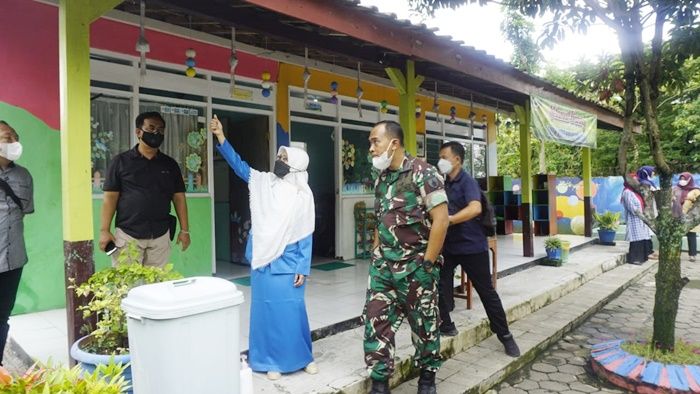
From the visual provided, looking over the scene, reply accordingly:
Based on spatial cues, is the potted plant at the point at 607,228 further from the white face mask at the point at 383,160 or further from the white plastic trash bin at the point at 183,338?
the white plastic trash bin at the point at 183,338

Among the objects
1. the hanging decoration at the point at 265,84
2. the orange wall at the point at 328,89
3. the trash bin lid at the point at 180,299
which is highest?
the orange wall at the point at 328,89

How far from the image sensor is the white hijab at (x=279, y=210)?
3.17 metres

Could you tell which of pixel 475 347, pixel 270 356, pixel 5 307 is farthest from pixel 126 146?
pixel 475 347

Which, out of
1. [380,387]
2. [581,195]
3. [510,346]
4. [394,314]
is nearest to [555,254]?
[510,346]

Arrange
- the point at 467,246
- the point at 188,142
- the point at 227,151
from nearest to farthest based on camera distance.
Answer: the point at 227,151
the point at 467,246
the point at 188,142

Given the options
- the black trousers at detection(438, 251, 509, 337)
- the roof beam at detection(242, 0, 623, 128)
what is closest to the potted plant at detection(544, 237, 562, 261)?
the roof beam at detection(242, 0, 623, 128)

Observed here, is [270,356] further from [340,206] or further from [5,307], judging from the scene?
[340,206]

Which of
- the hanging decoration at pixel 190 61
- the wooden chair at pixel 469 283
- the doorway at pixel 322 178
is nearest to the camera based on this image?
the wooden chair at pixel 469 283

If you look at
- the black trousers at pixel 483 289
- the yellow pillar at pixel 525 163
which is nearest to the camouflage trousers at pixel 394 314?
the black trousers at pixel 483 289

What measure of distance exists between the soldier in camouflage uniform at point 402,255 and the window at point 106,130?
3.46 metres

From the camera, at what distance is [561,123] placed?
7391mm

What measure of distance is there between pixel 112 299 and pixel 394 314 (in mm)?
1722

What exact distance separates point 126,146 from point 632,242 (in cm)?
880

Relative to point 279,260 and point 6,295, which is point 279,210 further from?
point 6,295
